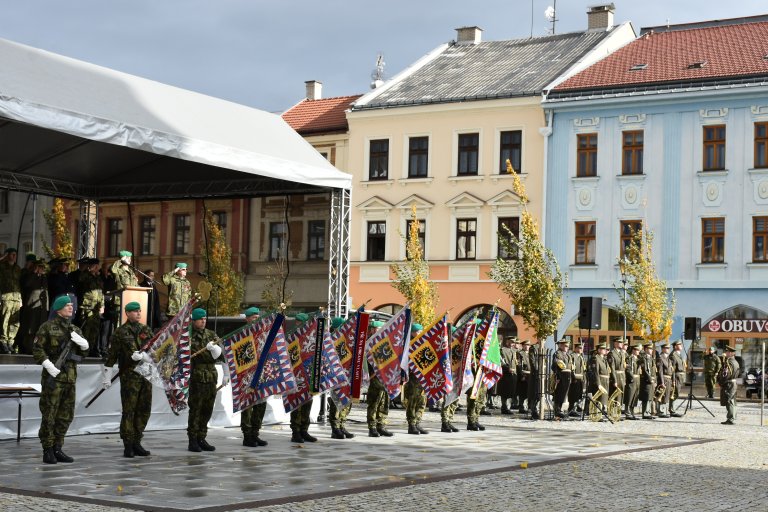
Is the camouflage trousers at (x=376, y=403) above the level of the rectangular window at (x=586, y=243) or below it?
below

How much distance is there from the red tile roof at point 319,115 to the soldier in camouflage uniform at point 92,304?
25048 mm

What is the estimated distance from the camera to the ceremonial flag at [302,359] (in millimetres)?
16484

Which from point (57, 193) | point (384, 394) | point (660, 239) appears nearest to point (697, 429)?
point (384, 394)

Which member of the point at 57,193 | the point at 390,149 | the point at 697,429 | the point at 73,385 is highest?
the point at 390,149

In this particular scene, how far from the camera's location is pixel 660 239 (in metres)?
38.5

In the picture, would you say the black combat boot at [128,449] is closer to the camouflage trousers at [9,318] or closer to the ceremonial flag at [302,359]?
the ceremonial flag at [302,359]

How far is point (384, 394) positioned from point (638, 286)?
62.9 ft

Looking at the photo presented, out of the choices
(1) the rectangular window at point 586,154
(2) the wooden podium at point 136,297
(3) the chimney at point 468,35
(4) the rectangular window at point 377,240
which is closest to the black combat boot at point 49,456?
(2) the wooden podium at point 136,297

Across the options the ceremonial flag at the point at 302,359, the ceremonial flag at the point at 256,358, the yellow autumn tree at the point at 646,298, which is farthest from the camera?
the yellow autumn tree at the point at 646,298

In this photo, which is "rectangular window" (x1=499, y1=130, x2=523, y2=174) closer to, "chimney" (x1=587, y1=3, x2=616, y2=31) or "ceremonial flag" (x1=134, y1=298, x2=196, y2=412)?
"chimney" (x1=587, y1=3, x2=616, y2=31)

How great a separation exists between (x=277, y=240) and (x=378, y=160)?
23153mm

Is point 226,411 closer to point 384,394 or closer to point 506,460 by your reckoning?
point 384,394

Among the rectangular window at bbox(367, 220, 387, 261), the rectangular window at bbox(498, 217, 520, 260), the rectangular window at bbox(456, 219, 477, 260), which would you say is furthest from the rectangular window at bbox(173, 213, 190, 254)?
the rectangular window at bbox(367, 220, 387, 261)

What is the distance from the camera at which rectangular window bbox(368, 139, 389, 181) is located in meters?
43.7
